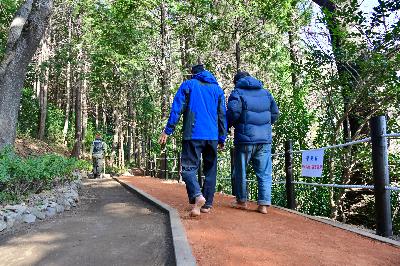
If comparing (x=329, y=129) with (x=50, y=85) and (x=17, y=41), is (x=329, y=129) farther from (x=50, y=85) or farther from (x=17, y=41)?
(x=50, y=85)

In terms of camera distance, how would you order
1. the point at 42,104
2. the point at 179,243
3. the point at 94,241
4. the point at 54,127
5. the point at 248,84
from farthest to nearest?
the point at 54,127, the point at 42,104, the point at 248,84, the point at 94,241, the point at 179,243

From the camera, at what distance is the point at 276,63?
17.0 metres

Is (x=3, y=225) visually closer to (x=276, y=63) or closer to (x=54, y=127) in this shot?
(x=276, y=63)

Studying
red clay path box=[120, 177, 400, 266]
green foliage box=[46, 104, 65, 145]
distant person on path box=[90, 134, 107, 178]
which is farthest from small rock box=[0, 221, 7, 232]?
green foliage box=[46, 104, 65, 145]

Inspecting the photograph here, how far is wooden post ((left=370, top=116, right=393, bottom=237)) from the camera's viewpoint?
4324mm

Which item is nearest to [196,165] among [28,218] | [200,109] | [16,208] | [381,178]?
[200,109]

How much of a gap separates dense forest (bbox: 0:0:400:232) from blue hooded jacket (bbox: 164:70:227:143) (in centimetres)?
293

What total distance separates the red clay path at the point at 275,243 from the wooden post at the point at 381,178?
296mm

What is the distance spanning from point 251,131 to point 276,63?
11.9 metres

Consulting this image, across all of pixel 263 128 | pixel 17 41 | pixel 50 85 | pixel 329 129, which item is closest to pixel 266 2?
pixel 329 129

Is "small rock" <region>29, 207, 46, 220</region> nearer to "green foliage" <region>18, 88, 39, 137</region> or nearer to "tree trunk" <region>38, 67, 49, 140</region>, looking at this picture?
"tree trunk" <region>38, 67, 49, 140</region>

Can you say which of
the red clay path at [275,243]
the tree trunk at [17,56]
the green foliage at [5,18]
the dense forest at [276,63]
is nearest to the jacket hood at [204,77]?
the red clay path at [275,243]

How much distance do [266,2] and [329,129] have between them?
5.36 meters

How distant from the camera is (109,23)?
19.8 m
